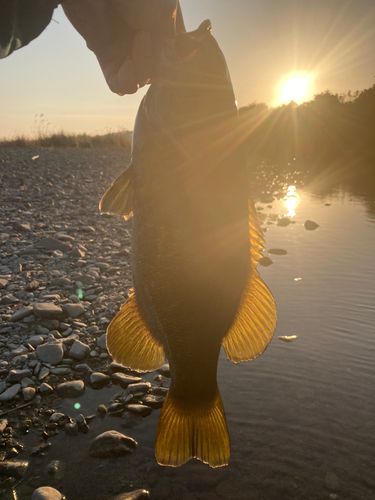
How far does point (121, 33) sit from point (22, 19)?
651 mm

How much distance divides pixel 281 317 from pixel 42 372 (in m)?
2.78

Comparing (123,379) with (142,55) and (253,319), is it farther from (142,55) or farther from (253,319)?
(142,55)

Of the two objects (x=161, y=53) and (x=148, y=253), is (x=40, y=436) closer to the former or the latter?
A: (x=148, y=253)

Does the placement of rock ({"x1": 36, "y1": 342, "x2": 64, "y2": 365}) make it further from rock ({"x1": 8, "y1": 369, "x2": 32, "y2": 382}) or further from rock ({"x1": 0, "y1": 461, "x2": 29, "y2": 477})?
rock ({"x1": 0, "y1": 461, "x2": 29, "y2": 477})

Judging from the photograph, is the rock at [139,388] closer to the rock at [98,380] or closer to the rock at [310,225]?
the rock at [98,380]

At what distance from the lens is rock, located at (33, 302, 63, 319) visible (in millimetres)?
4043

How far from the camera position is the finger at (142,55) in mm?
2143

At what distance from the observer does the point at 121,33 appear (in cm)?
246

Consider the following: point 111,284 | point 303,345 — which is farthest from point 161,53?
point 111,284

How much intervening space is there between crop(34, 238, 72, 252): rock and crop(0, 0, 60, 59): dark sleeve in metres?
4.20

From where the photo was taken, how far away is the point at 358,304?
15.6 feet

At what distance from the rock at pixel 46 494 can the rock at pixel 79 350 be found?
4.67 feet

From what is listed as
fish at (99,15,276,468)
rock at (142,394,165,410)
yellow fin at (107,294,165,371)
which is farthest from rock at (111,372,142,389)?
fish at (99,15,276,468)

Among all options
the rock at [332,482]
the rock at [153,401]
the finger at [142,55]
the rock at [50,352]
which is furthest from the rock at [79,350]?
the finger at [142,55]
